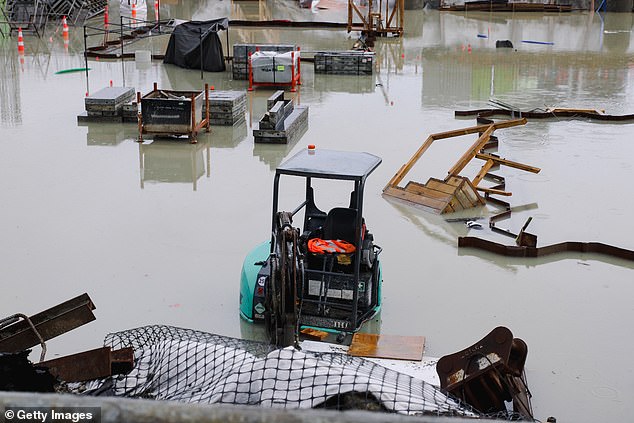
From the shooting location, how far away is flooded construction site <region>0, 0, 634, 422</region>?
880 centimetres

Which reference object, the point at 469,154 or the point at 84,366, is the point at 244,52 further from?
the point at 84,366

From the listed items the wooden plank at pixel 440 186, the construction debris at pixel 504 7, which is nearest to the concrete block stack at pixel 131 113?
the wooden plank at pixel 440 186

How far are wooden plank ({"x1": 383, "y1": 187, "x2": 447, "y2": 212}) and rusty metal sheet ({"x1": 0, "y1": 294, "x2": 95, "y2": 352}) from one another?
704 cm

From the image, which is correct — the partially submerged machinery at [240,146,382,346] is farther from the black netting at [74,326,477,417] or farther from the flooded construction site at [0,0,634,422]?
A: the black netting at [74,326,477,417]

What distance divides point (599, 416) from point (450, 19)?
37936 millimetres

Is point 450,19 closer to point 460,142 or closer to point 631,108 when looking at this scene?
point 631,108

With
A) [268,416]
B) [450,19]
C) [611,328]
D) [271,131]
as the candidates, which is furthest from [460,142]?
[450,19]

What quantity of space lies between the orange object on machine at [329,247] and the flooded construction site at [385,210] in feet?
3.28

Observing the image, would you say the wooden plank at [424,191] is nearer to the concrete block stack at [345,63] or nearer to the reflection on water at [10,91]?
the reflection on water at [10,91]

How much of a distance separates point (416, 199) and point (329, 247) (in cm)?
474

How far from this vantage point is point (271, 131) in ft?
54.0

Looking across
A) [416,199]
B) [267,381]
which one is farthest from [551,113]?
[267,381]

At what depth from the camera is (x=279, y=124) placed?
16766 mm

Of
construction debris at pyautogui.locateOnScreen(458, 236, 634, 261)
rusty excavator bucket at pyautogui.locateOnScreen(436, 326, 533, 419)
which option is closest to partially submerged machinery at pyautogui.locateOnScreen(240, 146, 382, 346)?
rusty excavator bucket at pyautogui.locateOnScreen(436, 326, 533, 419)
